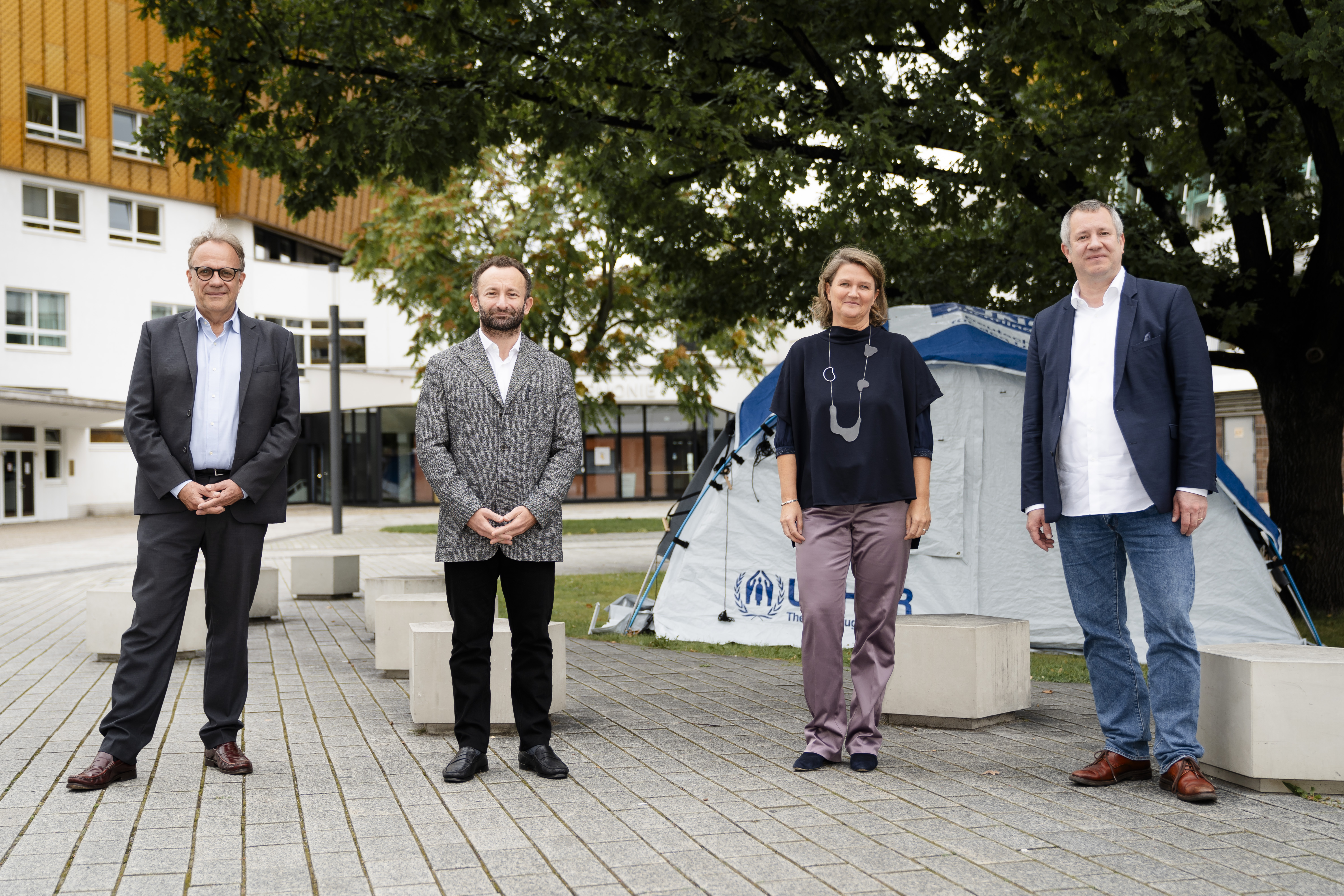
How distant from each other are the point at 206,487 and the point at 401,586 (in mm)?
3831

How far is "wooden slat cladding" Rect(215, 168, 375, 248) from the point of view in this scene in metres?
36.0

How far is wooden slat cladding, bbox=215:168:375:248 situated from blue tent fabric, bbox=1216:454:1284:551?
28.5 meters

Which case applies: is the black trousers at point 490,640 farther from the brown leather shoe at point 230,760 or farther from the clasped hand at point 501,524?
the brown leather shoe at point 230,760

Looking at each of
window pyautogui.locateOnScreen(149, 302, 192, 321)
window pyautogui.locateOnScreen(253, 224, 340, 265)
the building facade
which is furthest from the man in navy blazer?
window pyautogui.locateOnScreen(253, 224, 340, 265)

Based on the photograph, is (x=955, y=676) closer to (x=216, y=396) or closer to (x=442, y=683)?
(x=442, y=683)

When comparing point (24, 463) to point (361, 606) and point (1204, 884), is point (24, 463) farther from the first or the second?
point (1204, 884)

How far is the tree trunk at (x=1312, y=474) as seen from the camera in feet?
32.1

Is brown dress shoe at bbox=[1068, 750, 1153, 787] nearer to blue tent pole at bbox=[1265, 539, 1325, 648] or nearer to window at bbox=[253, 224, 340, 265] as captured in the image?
blue tent pole at bbox=[1265, 539, 1325, 648]

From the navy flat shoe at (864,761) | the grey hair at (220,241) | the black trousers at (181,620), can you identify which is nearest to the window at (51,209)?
the grey hair at (220,241)

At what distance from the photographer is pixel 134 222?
3400 centimetres

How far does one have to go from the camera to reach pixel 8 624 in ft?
32.7

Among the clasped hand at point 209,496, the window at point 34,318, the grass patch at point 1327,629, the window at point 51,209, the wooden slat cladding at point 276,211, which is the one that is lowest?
the grass patch at point 1327,629

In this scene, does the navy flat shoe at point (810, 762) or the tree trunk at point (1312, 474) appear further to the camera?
the tree trunk at point (1312, 474)

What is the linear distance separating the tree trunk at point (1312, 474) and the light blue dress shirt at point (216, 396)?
27.6 ft
